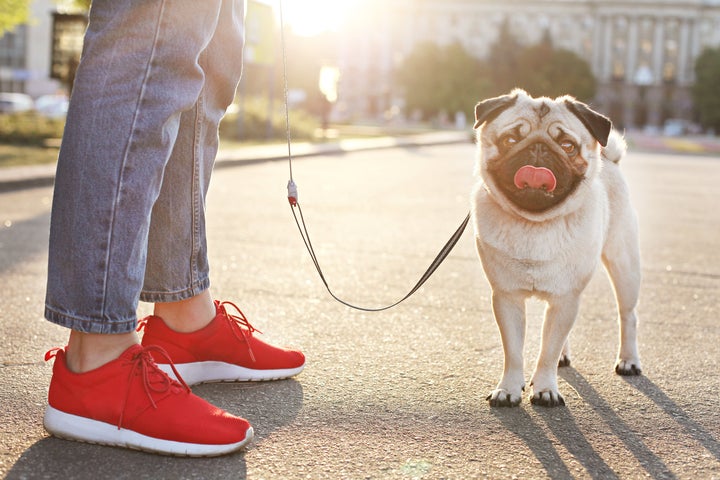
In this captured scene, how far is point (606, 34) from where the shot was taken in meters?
106

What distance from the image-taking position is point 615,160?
3230 millimetres

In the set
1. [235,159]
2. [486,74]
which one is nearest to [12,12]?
[235,159]

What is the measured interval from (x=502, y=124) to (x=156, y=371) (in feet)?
4.08

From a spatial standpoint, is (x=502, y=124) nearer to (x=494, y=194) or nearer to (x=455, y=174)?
(x=494, y=194)

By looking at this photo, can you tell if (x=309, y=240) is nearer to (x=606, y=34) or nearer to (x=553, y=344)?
(x=553, y=344)

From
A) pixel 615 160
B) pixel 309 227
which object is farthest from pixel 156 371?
pixel 309 227

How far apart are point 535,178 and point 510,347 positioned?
0.52 metres

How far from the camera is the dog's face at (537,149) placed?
8.32 ft

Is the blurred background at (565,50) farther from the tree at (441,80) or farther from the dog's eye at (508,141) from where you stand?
the dog's eye at (508,141)

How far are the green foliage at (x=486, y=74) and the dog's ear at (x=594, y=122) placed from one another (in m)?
73.8

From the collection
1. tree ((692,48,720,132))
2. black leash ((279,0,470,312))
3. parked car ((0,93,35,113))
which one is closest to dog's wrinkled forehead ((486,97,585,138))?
black leash ((279,0,470,312))

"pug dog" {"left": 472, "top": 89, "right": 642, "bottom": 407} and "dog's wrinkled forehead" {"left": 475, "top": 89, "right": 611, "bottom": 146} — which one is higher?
"dog's wrinkled forehead" {"left": 475, "top": 89, "right": 611, "bottom": 146}

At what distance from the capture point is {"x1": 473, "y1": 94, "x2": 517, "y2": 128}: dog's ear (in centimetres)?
269

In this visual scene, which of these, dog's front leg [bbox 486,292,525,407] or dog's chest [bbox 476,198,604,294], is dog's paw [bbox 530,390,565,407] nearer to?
dog's front leg [bbox 486,292,525,407]
